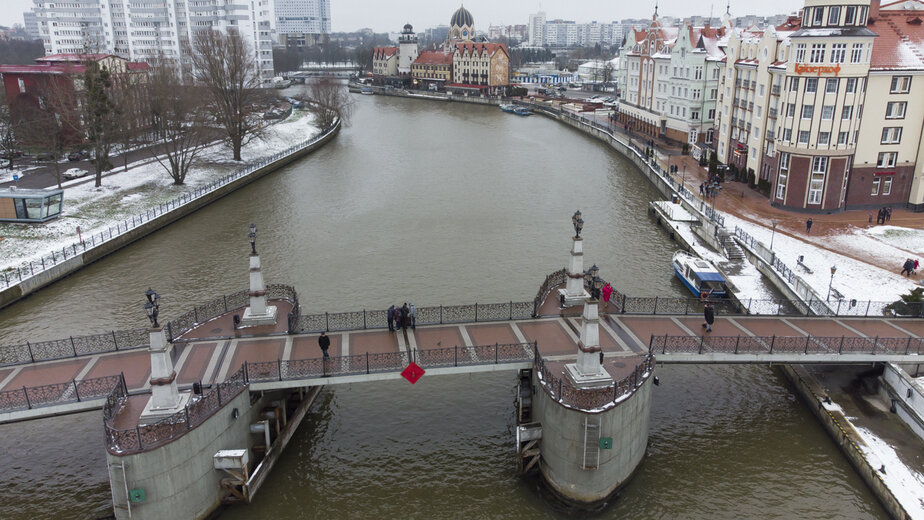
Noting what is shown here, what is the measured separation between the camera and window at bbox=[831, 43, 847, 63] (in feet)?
128

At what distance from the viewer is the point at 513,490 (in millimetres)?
18969

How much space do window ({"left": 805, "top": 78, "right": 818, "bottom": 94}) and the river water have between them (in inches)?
519

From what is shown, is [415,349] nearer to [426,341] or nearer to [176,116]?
[426,341]

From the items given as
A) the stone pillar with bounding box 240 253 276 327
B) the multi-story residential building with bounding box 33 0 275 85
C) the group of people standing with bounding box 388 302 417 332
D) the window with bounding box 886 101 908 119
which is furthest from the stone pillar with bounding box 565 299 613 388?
the multi-story residential building with bounding box 33 0 275 85

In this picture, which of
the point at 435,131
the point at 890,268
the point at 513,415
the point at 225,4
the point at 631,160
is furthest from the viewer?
the point at 225,4

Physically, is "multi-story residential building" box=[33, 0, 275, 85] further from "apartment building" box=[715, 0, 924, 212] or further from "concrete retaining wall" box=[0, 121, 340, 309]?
"apartment building" box=[715, 0, 924, 212]

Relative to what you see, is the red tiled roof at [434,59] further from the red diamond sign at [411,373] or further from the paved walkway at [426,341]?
the red diamond sign at [411,373]

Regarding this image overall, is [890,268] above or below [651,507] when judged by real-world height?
above

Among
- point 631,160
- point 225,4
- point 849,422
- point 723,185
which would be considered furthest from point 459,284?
point 225,4

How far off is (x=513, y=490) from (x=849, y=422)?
11.2 meters

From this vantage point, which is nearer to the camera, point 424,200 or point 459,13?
point 424,200

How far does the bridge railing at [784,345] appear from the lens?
20642mm

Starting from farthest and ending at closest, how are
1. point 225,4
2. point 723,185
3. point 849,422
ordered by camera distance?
point 225,4, point 723,185, point 849,422

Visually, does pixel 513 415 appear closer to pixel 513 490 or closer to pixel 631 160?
→ pixel 513 490
